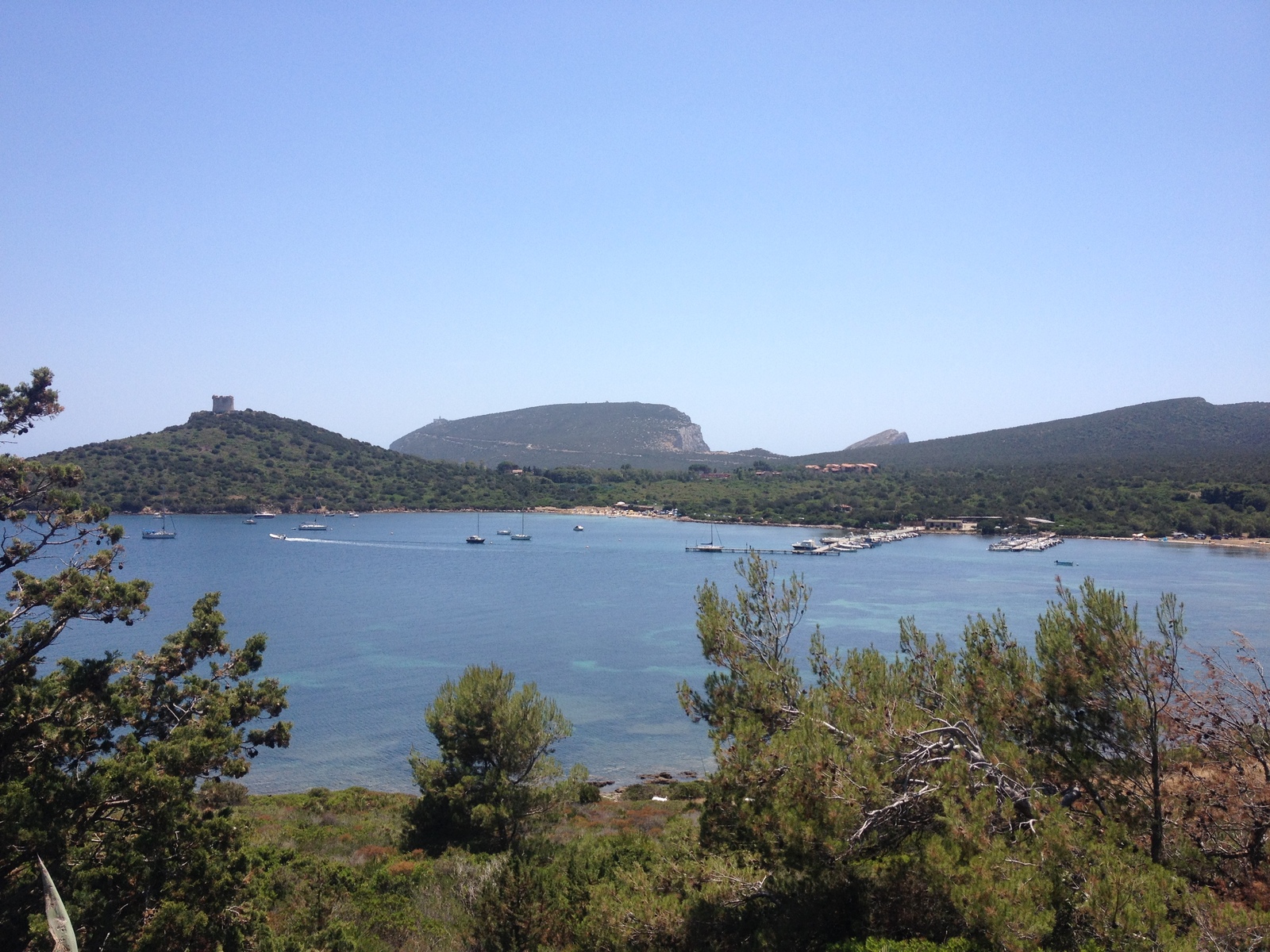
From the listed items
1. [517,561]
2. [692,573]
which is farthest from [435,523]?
[692,573]

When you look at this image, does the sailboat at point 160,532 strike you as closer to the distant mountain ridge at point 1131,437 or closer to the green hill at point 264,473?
the green hill at point 264,473

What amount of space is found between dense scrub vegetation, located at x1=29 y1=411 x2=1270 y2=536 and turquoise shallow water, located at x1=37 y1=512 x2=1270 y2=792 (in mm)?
7061

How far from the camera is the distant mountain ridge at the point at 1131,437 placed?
117000mm

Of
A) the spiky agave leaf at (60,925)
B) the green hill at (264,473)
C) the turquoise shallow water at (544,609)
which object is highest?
the green hill at (264,473)

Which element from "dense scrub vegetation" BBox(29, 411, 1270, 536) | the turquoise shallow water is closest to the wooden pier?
the turquoise shallow water

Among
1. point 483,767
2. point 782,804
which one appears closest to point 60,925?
point 782,804

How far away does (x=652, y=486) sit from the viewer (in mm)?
131125

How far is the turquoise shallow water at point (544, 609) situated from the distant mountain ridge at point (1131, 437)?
4652cm

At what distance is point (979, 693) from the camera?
912 cm

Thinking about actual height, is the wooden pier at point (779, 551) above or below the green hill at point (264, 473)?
below

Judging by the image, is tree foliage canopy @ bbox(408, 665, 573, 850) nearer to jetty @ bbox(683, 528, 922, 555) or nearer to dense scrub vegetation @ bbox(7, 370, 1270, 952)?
dense scrub vegetation @ bbox(7, 370, 1270, 952)

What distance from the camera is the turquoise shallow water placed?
29094 mm

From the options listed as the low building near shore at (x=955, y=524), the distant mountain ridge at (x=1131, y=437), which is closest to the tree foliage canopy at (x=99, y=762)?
the low building near shore at (x=955, y=524)

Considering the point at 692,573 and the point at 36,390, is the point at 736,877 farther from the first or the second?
the point at 692,573
